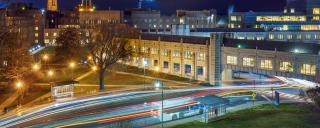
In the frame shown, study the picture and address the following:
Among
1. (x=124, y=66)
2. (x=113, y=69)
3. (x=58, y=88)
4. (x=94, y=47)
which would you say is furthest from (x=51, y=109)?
(x=124, y=66)

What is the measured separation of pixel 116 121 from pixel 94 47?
31624 millimetres

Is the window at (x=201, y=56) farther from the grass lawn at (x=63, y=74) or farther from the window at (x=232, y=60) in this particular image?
the grass lawn at (x=63, y=74)

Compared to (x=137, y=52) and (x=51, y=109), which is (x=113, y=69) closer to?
(x=137, y=52)

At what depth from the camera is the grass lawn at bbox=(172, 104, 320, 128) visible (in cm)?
4450

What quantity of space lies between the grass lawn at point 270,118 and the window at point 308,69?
435 inches

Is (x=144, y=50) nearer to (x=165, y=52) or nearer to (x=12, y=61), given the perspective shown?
(x=165, y=52)

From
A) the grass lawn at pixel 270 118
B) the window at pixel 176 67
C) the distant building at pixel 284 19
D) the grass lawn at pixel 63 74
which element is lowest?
the grass lawn at pixel 270 118

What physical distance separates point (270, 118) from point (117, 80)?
123ft

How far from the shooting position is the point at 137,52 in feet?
316

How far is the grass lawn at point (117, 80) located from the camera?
76.3 meters

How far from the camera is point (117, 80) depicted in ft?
259

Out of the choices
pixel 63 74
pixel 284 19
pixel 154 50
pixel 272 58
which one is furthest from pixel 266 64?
pixel 284 19

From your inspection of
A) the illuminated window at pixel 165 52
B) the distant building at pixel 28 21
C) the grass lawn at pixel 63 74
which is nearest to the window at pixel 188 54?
the illuminated window at pixel 165 52

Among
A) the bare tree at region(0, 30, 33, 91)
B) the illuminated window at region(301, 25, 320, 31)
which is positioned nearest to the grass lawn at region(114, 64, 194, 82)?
the bare tree at region(0, 30, 33, 91)
